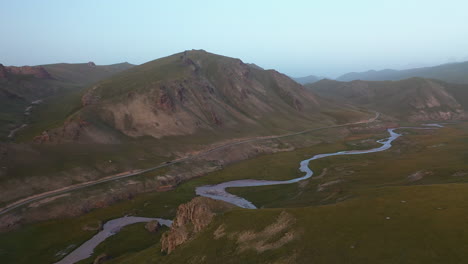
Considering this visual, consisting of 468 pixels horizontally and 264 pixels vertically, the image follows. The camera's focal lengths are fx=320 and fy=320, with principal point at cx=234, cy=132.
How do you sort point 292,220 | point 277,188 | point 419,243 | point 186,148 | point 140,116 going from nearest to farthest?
point 419,243, point 292,220, point 277,188, point 186,148, point 140,116

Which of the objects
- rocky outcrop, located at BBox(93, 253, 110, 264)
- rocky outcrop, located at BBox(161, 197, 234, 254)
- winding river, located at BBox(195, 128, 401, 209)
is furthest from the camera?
winding river, located at BBox(195, 128, 401, 209)

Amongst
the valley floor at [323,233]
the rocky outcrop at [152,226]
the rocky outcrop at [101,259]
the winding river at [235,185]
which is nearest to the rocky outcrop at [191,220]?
the valley floor at [323,233]

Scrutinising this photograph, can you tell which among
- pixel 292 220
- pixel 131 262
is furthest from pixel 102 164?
pixel 292 220

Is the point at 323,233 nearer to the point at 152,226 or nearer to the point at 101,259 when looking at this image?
the point at 101,259

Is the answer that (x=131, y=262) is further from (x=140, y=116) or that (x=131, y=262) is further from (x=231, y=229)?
(x=140, y=116)

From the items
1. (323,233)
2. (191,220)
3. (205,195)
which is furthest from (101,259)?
(205,195)

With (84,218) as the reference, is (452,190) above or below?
above

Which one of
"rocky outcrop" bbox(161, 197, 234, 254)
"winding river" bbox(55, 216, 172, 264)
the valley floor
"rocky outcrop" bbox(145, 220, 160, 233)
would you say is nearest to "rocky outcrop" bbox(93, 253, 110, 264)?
the valley floor

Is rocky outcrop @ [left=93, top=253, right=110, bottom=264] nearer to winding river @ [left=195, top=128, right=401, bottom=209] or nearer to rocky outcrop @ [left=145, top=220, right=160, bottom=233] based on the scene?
rocky outcrop @ [left=145, top=220, right=160, bottom=233]
